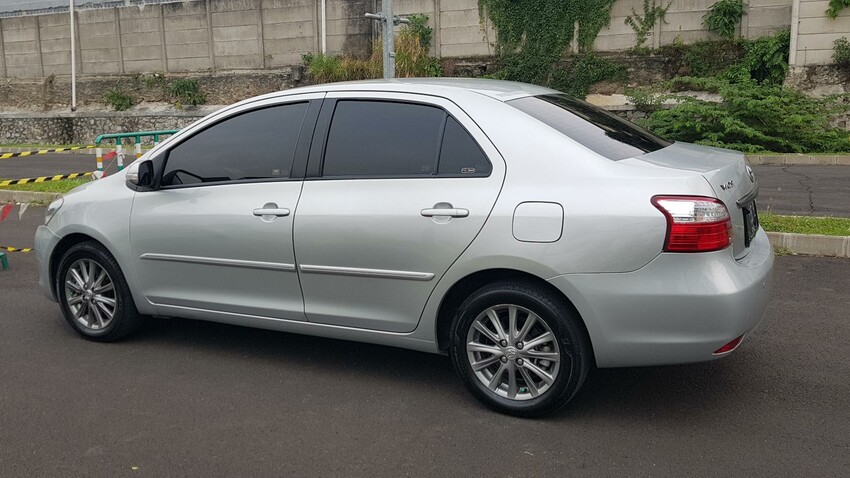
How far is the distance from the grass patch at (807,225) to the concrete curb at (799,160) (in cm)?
798

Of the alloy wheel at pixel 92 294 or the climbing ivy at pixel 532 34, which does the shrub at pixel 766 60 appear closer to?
the climbing ivy at pixel 532 34

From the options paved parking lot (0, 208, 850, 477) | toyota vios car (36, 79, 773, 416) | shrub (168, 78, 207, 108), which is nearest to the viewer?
paved parking lot (0, 208, 850, 477)

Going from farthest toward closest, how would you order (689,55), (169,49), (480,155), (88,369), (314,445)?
(169,49), (689,55), (88,369), (480,155), (314,445)

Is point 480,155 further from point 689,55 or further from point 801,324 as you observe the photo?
point 689,55

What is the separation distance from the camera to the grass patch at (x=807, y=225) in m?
7.91

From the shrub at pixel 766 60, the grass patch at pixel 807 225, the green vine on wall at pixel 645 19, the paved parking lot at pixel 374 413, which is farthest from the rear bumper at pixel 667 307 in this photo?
the green vine on wall at pixel 645 19

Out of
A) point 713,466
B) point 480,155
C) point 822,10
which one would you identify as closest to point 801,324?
point 713,466

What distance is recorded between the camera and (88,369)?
196 inches

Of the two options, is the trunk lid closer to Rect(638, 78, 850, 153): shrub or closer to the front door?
the front door

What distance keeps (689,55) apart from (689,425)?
18.7m

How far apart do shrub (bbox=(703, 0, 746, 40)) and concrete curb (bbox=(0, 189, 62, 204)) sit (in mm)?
15909

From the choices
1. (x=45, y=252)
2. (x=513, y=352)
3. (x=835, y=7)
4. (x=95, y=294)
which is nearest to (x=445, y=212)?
(x=513, y=352)

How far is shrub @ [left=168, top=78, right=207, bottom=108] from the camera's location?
2703 cm

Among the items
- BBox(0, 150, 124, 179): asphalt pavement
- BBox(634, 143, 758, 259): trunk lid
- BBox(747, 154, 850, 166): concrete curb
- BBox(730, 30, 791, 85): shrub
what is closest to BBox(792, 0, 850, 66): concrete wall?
BBox(730, 30, 791, 85): shrub
